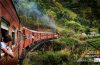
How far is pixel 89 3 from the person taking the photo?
312 inches

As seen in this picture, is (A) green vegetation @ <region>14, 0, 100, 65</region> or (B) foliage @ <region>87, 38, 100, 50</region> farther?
(B) foliage @ <region>87, 38, 100, 50</region>

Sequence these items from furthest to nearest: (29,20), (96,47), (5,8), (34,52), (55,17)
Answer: (55,17), (29,20), (96,47), (34,52), (5,8)

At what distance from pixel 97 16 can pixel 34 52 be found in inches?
108

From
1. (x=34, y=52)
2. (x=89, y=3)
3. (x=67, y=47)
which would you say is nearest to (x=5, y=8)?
(x=34, y=52)

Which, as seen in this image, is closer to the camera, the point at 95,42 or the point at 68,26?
the point at 95,42

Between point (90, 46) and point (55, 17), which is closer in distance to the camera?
point (90, 46)

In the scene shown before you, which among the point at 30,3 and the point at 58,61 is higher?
the point at 30,3

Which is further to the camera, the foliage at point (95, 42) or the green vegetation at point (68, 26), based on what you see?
the foliage at point (95, 42)

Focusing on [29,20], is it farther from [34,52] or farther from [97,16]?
[97,16]

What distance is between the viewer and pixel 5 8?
224 cm

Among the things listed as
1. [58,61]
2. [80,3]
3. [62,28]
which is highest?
[80,3]

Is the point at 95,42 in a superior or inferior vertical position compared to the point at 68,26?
inferior

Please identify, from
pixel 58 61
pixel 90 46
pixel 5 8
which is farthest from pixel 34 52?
pixel 5 8

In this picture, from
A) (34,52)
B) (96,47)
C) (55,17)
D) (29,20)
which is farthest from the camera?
(55,17)
